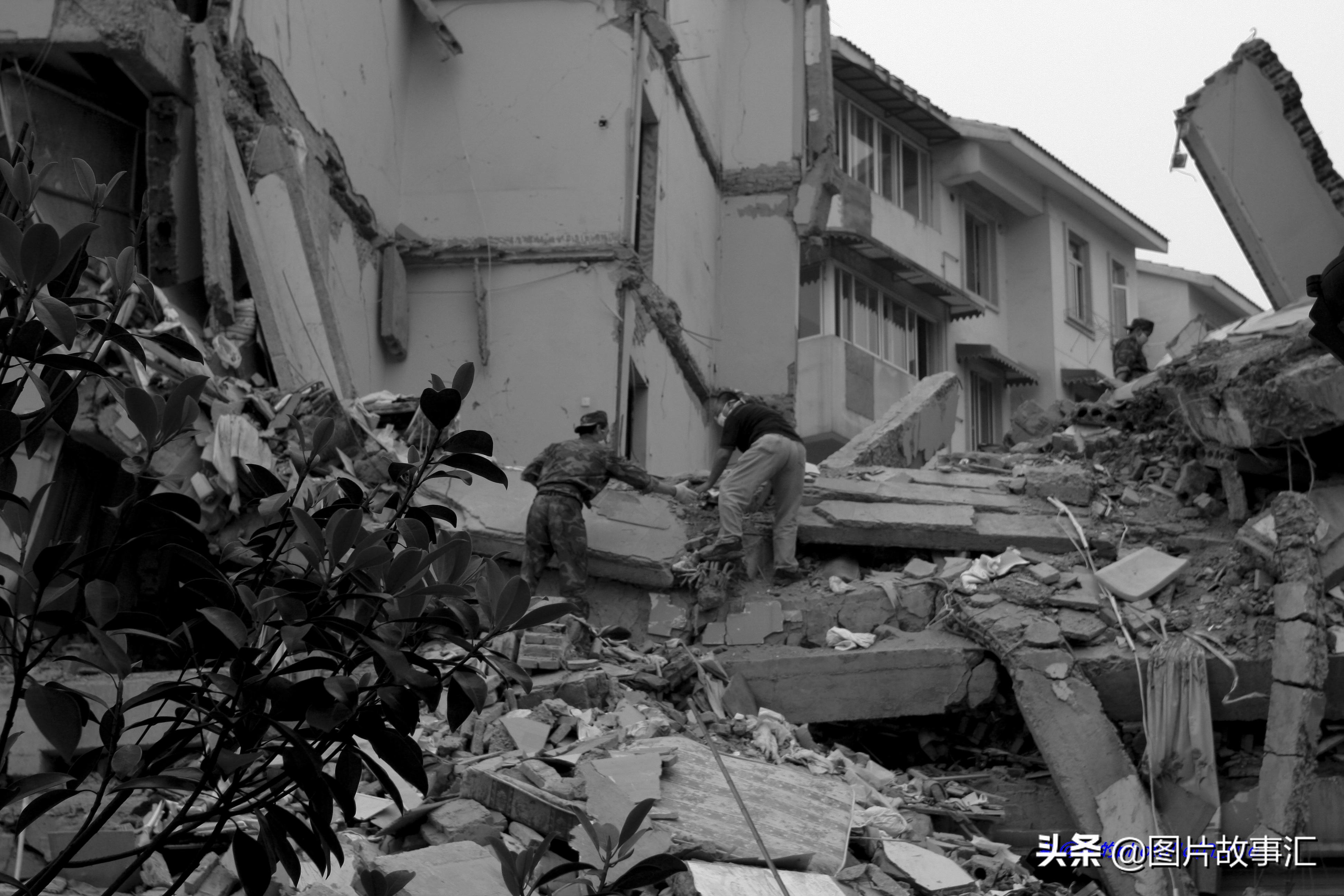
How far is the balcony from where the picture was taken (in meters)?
19.0

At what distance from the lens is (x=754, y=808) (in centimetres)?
641

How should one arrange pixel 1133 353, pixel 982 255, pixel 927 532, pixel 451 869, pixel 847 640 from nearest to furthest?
pixel 451 869 → pixel 847 640 → pixel 927 532 → pixel 1133 353 → pixel 982 255

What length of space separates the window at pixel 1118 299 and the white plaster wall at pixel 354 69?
54.1ft

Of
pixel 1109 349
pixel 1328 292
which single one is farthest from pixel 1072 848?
pixel 1109 349

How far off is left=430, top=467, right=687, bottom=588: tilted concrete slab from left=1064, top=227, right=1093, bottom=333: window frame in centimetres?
1665

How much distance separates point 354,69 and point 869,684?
7.82m

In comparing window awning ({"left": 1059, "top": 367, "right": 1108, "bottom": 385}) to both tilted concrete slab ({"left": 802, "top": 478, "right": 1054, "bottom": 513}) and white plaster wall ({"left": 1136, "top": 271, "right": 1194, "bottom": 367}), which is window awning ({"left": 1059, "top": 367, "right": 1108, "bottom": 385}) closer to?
white plaster wall ({"left": 1136, "top": 271, "right": 1194, "bottom": 367})

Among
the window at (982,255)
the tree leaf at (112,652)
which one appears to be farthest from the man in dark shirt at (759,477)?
the window at (982,255)

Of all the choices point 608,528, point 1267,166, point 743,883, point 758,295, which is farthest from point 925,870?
point 758,295

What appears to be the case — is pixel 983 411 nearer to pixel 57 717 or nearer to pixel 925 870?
pixel 925 870

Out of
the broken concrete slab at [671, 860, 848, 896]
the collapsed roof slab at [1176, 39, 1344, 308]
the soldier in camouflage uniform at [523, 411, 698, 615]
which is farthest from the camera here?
the collapsed roof slab at [1176, 39, 1344, 308]

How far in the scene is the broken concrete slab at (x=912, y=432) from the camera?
42.4ft

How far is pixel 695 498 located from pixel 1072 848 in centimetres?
391

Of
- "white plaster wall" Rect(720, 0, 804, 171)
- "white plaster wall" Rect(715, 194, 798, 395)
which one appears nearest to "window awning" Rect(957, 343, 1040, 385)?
"white plaster wall" Rect(715, 194, 798, 395)
